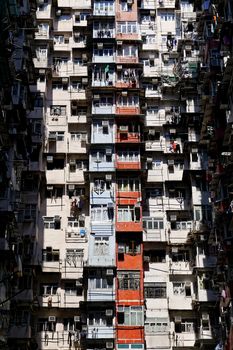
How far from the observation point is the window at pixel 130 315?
957 inches

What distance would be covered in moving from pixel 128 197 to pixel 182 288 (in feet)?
14.8

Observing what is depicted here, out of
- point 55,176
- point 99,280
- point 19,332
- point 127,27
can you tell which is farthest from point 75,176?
point 127,27

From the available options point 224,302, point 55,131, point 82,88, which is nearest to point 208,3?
point 82,88

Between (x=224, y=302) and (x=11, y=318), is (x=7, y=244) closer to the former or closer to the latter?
(x=11, y=318)

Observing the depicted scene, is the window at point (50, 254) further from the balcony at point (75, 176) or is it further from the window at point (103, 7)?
the window at point (103, 7)

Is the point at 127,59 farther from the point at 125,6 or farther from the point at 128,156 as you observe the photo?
the point at 128,156

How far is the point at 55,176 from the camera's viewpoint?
91.9 ft

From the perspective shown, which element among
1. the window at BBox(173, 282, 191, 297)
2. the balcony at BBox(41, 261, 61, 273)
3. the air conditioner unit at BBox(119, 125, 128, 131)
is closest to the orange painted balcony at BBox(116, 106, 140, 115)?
the air conditioner unit at BBox(119, 125, 128, 131)

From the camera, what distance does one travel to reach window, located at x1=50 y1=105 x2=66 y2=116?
97.5ft

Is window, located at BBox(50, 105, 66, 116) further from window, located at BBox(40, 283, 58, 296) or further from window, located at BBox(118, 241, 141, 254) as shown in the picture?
window, located at BBox(40, 283, 58, 296)

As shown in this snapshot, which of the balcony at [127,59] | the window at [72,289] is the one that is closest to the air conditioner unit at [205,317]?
the window at [72,289]

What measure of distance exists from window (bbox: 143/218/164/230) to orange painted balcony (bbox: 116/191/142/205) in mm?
1014

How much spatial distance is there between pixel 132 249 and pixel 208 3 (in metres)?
11.7

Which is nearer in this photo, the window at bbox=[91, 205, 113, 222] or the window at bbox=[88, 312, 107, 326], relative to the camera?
the window at bbox=[88, 312, 107, 326]
